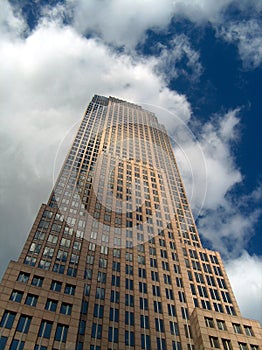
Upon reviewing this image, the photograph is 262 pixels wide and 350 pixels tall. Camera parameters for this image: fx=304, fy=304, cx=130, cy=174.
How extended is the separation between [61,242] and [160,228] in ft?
100.0

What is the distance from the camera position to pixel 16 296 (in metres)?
54.8

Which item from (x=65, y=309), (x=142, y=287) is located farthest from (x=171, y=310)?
(x=65, y=309)

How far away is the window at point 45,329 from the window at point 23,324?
2223 millimetres

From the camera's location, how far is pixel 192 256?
284 ft

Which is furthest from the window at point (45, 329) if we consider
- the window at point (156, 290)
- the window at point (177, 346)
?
the window at point (156, 290)

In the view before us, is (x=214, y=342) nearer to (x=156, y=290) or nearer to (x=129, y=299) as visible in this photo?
(x=156, y=290)

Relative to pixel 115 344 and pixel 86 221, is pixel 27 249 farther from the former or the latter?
pixel 115 344

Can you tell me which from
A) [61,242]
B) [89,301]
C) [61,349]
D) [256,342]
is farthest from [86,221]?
[256,342]

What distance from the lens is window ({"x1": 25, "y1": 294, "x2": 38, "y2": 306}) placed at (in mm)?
54625

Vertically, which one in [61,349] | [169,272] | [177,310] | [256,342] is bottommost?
[61,349]

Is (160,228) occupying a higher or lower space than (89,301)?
higher

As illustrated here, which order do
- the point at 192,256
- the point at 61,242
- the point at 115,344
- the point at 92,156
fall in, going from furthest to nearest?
the point at 92,156, the point at 192,256, the point at 61,242, the point at 115,344

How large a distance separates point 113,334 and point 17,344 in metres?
20.1

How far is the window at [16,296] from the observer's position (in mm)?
54188
